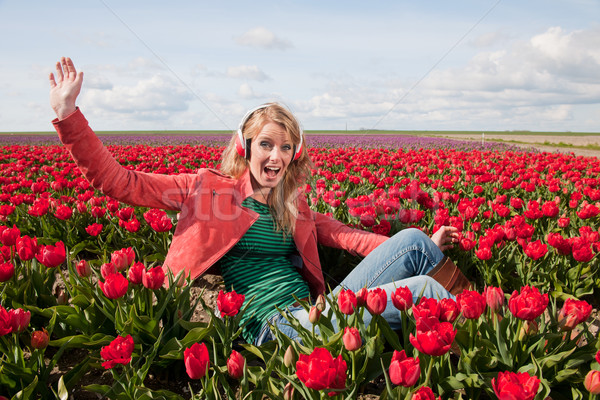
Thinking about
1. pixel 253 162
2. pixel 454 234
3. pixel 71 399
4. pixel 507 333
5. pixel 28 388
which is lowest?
pixel 71 399

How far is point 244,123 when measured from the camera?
307cm

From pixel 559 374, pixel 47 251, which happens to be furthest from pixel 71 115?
pixel 559 374

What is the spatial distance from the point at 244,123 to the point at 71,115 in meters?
1.12

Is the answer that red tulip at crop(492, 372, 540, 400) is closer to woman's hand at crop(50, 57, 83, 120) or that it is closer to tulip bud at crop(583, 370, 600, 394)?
tulip bud at crop(583, 370, 600, 394)

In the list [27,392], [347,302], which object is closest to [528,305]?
[347,302]

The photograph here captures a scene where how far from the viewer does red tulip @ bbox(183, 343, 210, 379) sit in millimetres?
1629

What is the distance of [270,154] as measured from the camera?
9.75 ft

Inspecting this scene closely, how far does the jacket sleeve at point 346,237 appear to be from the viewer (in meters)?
3.25

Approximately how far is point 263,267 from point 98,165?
1238 mm

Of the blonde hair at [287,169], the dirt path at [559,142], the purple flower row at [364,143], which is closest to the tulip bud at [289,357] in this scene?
the blonde hair at [287,169]

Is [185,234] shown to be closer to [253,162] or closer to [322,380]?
[253,162]

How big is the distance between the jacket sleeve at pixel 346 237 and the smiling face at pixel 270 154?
0.60 meters

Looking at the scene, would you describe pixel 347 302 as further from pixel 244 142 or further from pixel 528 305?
pixel 244 142

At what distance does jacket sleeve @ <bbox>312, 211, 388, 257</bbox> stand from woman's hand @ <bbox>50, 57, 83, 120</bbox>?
1.89 metres
